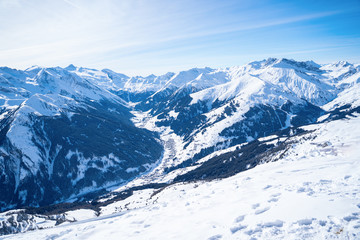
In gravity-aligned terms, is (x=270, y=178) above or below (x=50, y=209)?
above

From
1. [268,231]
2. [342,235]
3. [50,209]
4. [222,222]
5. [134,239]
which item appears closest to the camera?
[342,235]

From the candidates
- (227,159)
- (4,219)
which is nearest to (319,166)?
(4,219)

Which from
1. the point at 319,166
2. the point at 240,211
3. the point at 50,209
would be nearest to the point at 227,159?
the point at 50,209

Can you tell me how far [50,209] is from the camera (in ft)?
467

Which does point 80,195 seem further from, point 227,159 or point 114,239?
point 114,239

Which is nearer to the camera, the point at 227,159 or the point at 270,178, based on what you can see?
the point at 270,178

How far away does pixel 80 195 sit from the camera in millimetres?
199875

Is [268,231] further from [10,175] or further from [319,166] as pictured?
[10,175]

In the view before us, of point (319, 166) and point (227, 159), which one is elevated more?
point (319, 166)

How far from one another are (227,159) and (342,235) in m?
173

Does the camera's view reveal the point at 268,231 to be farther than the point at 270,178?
No

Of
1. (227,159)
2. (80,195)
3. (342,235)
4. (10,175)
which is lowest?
(80,195)

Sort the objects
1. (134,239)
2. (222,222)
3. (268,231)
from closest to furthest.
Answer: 1. (268,231)
2. (222,222)
3. (134,239)

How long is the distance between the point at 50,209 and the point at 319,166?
552ft
